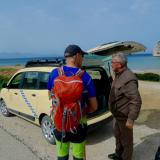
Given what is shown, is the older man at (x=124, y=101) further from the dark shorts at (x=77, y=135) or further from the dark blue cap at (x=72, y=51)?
the dark blue cap at (x=72, y=51)

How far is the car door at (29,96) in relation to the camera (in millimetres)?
6931

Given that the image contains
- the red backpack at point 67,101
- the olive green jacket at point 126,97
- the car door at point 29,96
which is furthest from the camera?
the car door at point 29,96

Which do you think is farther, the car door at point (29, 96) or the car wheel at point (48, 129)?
the car door at point (29, 96)

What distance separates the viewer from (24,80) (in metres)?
7.64

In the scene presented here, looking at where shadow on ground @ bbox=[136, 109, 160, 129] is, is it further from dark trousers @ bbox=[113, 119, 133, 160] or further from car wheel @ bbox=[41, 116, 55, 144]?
dark trousers @ bbox=[113, 119, 133, 160]

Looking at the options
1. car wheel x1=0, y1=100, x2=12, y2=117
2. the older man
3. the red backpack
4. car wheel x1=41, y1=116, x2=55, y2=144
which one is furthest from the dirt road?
the red backpack

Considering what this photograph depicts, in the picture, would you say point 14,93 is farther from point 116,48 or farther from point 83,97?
point 83,97

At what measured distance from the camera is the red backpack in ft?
11.4

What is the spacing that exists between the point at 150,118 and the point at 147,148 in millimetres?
2370

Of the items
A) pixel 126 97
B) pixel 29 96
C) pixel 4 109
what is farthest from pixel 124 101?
pixel 4 109

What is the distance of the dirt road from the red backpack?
6.73 feet

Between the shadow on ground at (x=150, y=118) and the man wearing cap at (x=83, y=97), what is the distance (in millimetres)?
3903

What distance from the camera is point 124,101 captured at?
4.57 m

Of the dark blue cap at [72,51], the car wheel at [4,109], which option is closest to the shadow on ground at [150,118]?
the car wheel at [4,109]
